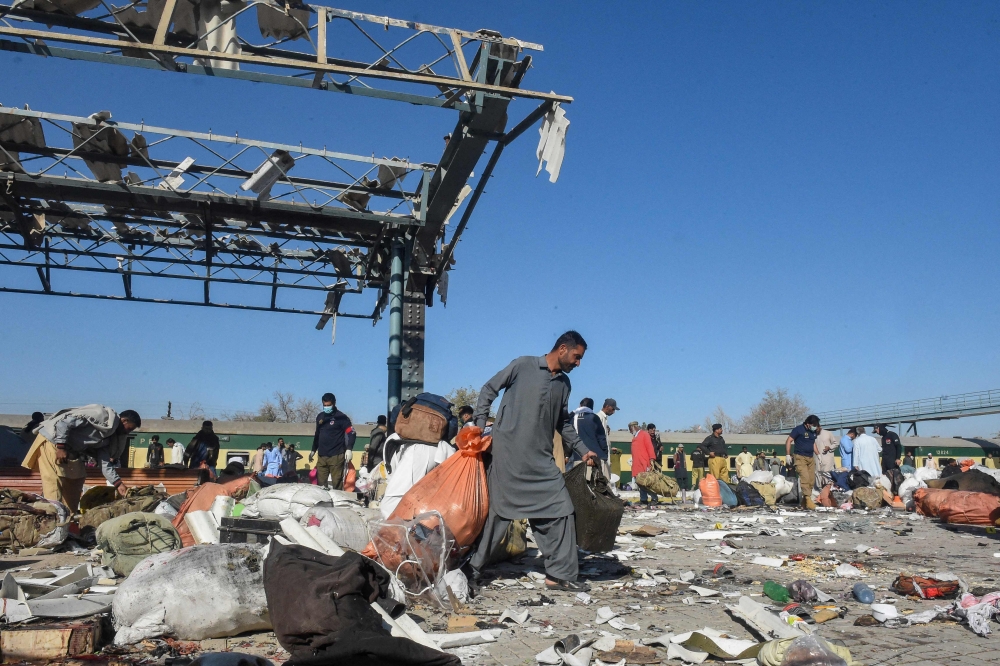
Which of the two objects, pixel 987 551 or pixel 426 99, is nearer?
pixel 987 551

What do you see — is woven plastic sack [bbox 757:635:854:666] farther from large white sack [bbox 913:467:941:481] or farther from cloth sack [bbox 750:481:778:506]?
large white sack [bbox 913:467:941:481]

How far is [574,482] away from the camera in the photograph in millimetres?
5281

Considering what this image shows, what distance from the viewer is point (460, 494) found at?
464cm

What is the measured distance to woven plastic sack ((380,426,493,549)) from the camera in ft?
15.0

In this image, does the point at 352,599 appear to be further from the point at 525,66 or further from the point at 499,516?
the point at 525,66

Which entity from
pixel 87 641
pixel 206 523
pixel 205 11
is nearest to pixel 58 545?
pixel 206 523

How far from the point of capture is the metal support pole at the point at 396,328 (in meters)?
11.1

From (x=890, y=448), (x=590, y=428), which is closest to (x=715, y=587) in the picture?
(x=590, y=428)

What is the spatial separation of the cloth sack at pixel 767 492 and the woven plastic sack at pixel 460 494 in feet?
30.1

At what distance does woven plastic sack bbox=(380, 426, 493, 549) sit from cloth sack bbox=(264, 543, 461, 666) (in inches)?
58.1

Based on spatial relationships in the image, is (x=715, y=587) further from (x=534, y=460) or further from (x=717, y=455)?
(x=717, y=455)

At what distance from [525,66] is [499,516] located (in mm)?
5551

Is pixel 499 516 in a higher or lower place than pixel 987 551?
higher

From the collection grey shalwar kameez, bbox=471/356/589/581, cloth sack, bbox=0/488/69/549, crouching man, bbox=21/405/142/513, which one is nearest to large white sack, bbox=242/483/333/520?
grey shalwar kameez, bbox=471/356/589/581
